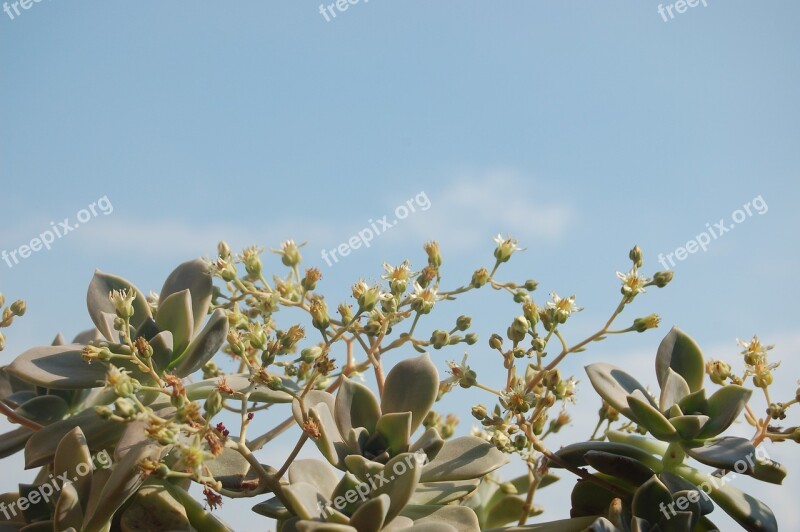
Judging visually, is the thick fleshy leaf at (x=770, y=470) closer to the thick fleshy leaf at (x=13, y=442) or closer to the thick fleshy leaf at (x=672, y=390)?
the thick fleshy leaf at (x=672, y=390)

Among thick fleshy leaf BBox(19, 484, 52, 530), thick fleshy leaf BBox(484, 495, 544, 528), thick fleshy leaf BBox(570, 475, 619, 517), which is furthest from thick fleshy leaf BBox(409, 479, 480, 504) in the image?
thick fleshy leaf BBox(19, 484, 52, 530)

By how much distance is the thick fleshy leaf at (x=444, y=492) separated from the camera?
195cm

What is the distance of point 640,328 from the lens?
8.16ft

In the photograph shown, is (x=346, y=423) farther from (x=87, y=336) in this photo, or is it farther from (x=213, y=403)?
(x=87, y=336)

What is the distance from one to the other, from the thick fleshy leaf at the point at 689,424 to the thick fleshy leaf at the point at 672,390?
11 centimetres

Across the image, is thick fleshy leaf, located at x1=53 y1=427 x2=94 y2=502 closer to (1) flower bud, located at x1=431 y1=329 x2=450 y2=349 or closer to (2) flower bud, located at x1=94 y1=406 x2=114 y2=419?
(2) flower bud, located at x1=94 y1=406 x2=114 y2=419

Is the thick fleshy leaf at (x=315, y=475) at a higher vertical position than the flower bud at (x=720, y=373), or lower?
higher

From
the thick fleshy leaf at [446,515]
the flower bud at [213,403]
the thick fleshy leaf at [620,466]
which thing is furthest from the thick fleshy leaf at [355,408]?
the thick fleshy leaf at [620,466]

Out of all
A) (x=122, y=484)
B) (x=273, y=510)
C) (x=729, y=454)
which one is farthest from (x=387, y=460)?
(x=729, y=454)

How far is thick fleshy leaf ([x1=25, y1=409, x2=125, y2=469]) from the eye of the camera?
6.59 ft

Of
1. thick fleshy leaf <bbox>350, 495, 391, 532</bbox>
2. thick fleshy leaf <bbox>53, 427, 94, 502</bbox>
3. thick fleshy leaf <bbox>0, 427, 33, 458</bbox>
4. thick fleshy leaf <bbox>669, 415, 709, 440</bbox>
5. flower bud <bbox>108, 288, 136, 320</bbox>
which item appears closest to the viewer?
thick fleshy leaf <bbox>350, 495, 391, 532</bbox>

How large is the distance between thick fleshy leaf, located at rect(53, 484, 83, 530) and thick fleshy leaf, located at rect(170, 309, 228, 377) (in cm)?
47

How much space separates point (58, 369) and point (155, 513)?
50 cm

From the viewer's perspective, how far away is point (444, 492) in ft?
6.46
